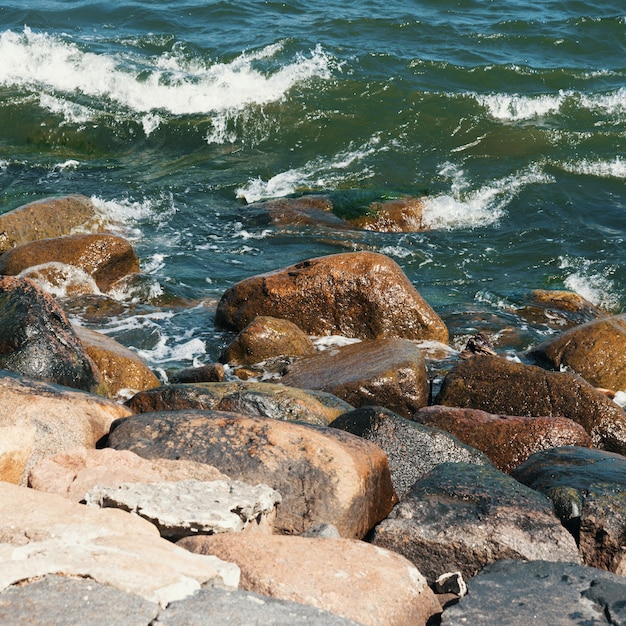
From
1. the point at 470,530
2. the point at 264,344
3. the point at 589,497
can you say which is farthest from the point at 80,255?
the point at 589,497

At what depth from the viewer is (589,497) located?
5.04 metres

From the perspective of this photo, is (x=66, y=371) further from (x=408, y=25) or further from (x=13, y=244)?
(x=408, y=25)

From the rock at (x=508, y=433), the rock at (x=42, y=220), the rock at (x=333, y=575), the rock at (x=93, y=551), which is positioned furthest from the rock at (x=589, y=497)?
the rock at (x=42, y=220)

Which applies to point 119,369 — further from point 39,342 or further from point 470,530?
point 470,530

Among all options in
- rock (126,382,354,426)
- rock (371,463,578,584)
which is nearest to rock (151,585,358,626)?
rock (371,463,578,584)

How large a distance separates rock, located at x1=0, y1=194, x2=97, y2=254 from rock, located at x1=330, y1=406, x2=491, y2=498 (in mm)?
6234

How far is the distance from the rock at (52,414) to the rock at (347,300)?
370 cm

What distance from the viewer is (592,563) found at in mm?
4805

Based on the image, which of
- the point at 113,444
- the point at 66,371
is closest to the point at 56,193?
the point at 66,371

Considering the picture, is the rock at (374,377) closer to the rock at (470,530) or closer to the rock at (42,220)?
the rock at (470,530)

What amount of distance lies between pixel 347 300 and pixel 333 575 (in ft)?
17.7

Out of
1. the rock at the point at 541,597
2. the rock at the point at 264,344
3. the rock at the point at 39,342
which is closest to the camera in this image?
the rock at the point at 541,597

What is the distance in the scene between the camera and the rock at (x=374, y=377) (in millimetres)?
7426

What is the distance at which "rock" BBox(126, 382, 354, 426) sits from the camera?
6387mm
